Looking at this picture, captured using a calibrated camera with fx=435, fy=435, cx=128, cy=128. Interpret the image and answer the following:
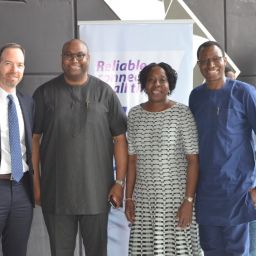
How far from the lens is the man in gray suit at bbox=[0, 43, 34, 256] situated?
224 cm

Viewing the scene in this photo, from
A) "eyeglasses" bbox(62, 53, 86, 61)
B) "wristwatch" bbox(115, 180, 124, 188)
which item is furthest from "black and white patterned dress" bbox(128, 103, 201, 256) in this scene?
"eyeglasses" bbox(62, 53, 86, 61)

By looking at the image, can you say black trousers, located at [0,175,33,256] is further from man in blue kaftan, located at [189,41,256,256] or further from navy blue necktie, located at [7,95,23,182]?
man in blue kaftan, located at [189,41,256,256]

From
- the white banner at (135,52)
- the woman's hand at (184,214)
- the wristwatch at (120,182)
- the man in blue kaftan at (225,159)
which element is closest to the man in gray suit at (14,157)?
the wristwatch at (120,182)

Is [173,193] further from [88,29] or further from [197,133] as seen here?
[88,29]

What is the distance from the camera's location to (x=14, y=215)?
230 centimetres

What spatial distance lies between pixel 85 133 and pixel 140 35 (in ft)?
4.33

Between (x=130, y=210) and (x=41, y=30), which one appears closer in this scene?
(x=130, y=210)

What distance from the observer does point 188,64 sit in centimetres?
340

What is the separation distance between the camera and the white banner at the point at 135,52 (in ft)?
11.1

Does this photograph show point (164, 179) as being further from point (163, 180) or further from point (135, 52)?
point (135, 52)

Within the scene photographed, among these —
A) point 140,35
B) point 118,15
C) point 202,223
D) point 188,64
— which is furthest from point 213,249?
point 118,15

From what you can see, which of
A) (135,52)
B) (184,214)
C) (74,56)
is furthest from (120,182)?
(135,52)

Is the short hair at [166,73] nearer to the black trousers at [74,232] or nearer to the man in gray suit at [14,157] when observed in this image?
the man in gray suit at [14,157]

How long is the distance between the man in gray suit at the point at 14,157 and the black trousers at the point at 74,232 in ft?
0.51
